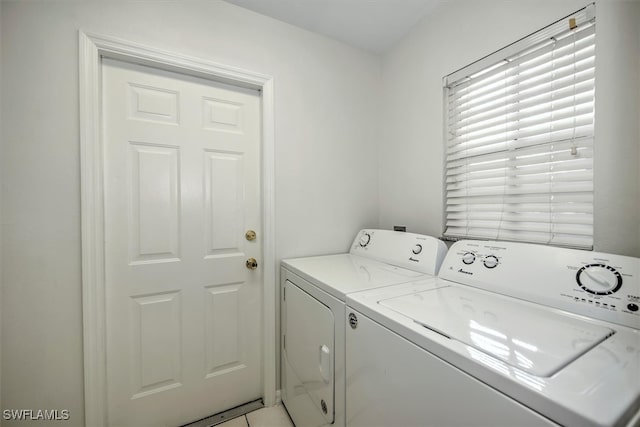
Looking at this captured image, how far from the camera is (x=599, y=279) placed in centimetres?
80

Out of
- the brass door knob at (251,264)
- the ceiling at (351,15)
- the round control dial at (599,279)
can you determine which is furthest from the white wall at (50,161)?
the round control dial at (599,279)

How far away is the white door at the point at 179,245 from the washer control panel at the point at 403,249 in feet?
2.46

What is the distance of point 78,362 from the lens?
1.26 meters

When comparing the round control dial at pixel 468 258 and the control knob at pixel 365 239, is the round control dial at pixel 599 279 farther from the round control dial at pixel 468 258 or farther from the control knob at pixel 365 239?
the control knob at pixel 365 239

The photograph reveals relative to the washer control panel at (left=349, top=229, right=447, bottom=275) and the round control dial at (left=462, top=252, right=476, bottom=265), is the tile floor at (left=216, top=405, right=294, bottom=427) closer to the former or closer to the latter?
the washer control panel at (left=349, top=229, right=447, bottom=275)

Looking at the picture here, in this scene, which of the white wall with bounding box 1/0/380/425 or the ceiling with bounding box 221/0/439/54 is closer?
the white wall with bounding box 1/0/380/425

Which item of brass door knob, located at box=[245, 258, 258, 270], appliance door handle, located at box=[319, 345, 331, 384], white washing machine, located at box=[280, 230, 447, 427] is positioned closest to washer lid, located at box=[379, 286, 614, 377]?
white washing machine, located at box=[280, 230, 447, 427]

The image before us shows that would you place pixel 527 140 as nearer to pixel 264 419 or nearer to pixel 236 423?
pixel 264 419

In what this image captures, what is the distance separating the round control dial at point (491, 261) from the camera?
1.05 metres

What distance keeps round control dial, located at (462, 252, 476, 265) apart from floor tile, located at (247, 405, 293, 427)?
1.38m

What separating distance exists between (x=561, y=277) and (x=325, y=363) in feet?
3.12

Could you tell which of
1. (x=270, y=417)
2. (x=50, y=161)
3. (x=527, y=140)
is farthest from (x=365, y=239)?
(x=50, y=161)

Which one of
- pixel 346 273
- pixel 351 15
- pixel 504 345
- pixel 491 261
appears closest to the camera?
pixel 504 345

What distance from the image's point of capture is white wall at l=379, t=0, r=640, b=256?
3.02ft
